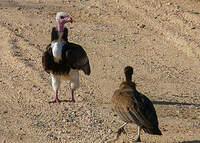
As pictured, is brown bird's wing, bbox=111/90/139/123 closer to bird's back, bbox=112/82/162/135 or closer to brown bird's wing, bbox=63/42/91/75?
bird's back, bbox=112/82/162/135

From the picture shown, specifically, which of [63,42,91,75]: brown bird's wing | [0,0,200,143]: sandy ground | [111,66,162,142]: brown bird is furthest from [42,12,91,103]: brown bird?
[111,66,162,142]: brown bird

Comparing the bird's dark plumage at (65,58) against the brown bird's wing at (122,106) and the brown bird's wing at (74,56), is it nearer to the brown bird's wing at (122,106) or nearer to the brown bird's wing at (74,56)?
the brown bird's wing at (74,56)

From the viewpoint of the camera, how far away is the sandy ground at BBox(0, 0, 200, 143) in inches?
372

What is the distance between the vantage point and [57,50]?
1046 centimetres

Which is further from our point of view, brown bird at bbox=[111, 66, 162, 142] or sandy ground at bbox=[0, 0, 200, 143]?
sandy ground at bbox=[0, 0, 200, 143]

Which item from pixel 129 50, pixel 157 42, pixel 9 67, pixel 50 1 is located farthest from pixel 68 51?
pixel 50 1

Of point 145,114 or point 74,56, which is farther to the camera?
point 74,56

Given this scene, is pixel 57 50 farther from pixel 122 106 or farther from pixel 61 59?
pixel 122 106

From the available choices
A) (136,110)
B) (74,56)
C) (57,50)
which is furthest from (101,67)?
(136,110)

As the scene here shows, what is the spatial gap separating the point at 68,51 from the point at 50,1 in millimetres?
8206

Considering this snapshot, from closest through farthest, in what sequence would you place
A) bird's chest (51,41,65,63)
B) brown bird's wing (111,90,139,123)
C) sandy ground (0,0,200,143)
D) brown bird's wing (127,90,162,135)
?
1. brown bird's wing (127,90,162,135)
2. brown bird's wing (111,90,139,123)
3. sandy ground (0,0,200,143)
4. bird's chest (51,41,65,63)

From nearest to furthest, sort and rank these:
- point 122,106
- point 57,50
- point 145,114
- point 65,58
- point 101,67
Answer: point 145,114 < point 122,106 < point 57,50 < point 65,58 < point 101,67

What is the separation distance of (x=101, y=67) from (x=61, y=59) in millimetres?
2490

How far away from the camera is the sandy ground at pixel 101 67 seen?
9.45 meters
